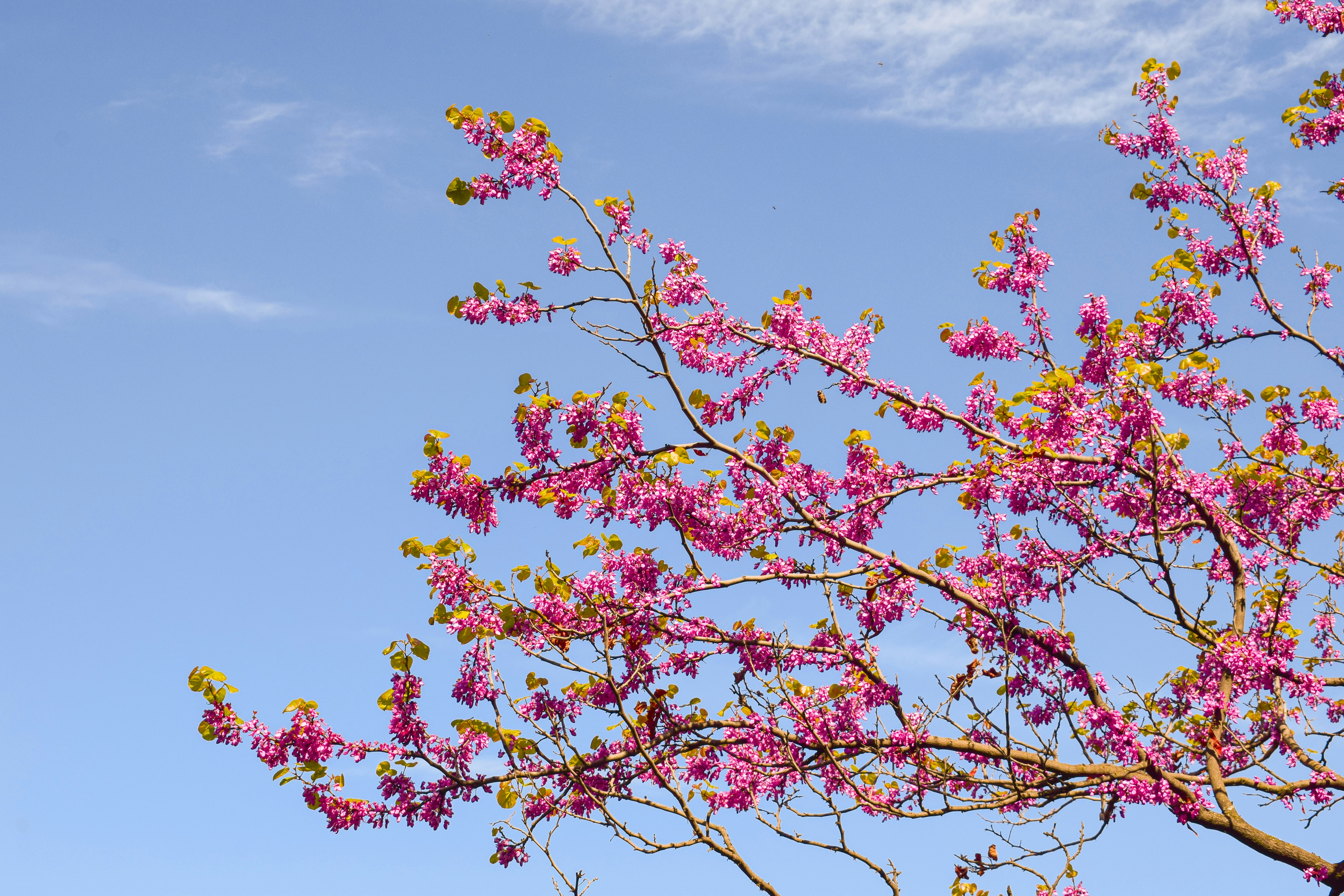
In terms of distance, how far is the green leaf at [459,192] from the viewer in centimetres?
891

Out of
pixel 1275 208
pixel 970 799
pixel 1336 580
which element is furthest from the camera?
pixel 1275 208

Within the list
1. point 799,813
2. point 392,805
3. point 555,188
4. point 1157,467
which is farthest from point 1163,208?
point 392,805

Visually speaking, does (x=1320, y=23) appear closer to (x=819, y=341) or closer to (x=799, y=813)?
(x=819, y=341)

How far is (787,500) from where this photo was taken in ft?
29.3

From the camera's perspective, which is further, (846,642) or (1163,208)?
(1163,208)

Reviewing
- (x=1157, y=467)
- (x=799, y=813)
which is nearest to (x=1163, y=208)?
(x=1157, y=467)

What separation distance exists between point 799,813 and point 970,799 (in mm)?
1304

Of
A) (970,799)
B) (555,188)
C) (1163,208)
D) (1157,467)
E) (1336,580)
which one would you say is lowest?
(970,799)

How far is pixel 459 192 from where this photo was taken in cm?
894

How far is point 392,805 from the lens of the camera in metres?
9.02

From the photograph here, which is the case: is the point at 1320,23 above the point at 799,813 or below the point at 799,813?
above

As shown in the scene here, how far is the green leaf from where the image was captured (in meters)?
8.91

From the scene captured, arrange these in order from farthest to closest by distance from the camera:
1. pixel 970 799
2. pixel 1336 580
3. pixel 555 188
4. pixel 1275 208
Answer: pixel 1275 208 → pixel 1336 580 → pixel 555 188 → pixel 970 799

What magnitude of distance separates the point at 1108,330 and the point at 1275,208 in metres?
2.97
